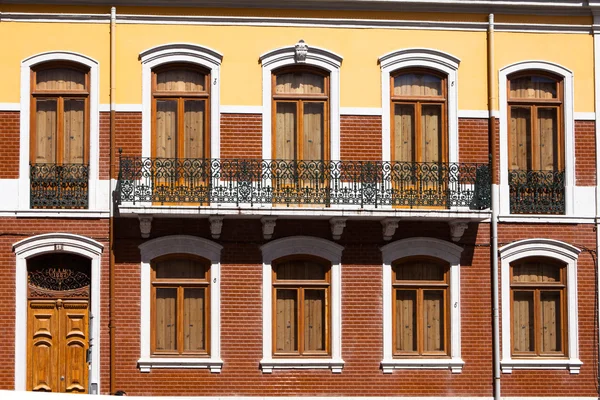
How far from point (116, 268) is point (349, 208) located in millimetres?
4580

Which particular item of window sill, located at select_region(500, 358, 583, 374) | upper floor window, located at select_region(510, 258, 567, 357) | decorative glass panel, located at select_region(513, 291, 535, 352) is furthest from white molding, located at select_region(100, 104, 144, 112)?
window sill, located at select_region(500, 358, 583, 374)

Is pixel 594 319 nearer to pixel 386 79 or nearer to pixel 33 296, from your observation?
pixel 386 79

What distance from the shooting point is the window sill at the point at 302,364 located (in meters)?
18.7

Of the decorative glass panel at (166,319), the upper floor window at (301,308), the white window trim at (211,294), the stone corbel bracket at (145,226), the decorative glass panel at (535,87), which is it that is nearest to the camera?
the stone corbel bracket at (145,226)

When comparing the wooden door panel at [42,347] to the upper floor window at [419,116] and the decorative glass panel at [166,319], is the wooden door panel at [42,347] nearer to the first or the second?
the decorative glass panel at [166,319]

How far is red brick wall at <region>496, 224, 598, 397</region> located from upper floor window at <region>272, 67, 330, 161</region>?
13.3ft

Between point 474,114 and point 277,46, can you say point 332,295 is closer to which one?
point 474,114

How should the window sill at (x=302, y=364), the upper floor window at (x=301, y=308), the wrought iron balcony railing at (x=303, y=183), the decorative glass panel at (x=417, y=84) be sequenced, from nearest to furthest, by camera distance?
the wrought iron balcony railing at (x=303, y=183), the window sill at (x=302, y=364), the upper floor window at (x=301, y=308), the decorative glass panel at (x=417, y=84)

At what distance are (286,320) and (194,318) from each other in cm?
178

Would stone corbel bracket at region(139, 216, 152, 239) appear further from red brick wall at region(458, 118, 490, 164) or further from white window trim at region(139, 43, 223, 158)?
red brick wall at region(458, 118, 490, 164)

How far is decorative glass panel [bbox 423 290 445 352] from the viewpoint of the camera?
19.2 m

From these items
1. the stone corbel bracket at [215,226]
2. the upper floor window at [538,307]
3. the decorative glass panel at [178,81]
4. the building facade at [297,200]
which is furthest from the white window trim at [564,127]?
the decorative glass panel at [178,81]

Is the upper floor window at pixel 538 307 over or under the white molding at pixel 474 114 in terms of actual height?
under

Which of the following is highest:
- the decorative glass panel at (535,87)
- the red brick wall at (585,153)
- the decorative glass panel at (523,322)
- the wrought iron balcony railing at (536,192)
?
the decorative glass panel at (535,87)
